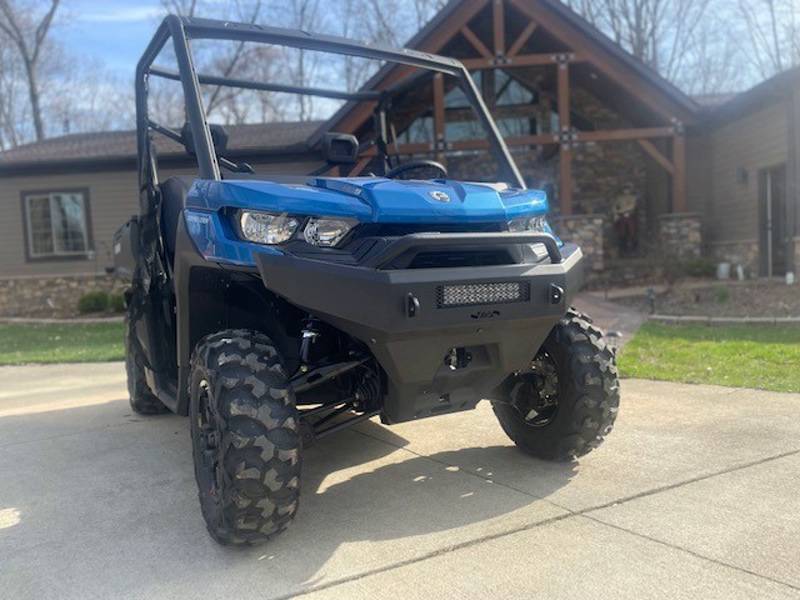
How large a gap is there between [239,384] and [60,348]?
9438mm

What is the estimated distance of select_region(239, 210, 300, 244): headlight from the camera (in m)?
2.99

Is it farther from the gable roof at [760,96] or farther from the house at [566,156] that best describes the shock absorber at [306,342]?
the gable roof at [760,96]

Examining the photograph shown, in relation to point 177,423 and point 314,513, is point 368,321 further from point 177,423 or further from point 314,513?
point 177,423

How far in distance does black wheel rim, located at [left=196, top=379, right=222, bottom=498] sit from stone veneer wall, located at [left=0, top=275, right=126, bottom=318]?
46.9ft

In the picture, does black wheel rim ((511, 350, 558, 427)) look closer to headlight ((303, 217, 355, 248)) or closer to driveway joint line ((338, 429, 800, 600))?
driveway joint line ((338, 429, 800, 600))

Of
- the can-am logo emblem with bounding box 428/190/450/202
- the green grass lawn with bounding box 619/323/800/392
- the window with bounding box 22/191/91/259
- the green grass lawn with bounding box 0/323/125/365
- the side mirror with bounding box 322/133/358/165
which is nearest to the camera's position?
the can-am logo emblem with bounding box 428/190/450/202

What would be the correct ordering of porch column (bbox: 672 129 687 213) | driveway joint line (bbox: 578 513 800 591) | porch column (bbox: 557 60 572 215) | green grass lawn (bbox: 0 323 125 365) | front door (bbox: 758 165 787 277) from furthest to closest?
porch column (bbox: 672 129 687 213) < porch column (bbox: 557 60 572 215) < front door (bbox: 758 165 787 277) < green grass lawn (bbox: 0 323 125 365) < driveway joint line (bbox: 578 513 800 591)

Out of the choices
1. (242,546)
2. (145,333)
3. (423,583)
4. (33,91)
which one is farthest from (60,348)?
(33,91)

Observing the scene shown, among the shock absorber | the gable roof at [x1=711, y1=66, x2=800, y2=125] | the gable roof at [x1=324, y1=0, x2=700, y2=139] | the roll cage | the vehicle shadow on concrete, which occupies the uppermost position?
the gable roof at [x1=324, y1=0, x2=700, y2=139]

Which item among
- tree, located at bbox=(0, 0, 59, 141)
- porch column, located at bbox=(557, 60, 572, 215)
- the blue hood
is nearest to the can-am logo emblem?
the blue hood

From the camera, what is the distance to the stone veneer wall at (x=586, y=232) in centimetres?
1426

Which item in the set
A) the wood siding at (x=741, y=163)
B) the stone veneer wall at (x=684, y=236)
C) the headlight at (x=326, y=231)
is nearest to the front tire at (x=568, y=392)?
the headlight at (x=326, y=231)

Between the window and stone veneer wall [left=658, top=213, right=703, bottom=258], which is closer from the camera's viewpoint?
stone veneer wall [left=658, top=213, right=703, bottom=258]

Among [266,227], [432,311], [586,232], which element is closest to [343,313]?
[432,311]
